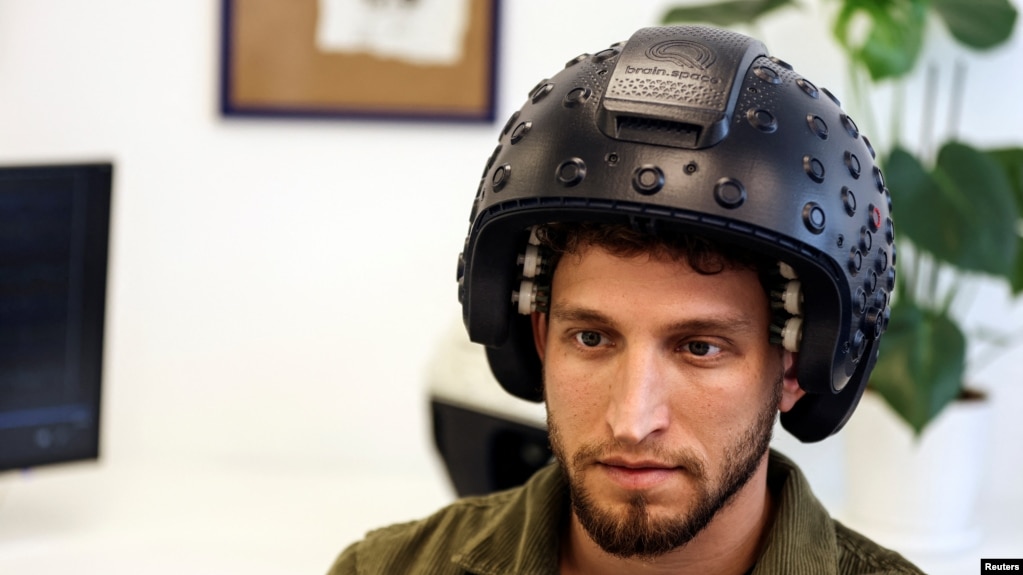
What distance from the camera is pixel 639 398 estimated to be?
1133 mm

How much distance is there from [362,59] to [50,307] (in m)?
0.71

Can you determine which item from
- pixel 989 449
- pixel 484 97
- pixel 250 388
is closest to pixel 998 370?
pixel 989 449

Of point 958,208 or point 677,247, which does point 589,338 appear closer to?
point 677,247

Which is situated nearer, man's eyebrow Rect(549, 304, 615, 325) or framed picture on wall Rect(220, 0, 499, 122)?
man's eyebrow Rect(549, 304, 615, 325)

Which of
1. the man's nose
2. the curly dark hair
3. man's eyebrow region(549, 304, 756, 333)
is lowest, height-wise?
the man's nose

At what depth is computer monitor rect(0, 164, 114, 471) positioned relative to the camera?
2059mm

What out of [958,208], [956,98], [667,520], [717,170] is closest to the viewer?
[717,170]

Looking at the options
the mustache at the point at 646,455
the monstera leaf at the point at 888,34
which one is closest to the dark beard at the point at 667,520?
the mustache at the point at 646,455

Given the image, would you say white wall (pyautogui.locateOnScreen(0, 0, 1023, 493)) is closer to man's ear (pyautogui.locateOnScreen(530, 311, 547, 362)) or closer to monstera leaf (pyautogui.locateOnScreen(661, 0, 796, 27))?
monstera leaf (pyautogui.locateOnScreen(661, 0, 796, 27))

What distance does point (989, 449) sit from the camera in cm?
246

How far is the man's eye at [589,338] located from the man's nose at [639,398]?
45 millimetres

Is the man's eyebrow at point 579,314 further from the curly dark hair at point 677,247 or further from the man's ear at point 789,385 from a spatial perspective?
the man's ear at point 789,385

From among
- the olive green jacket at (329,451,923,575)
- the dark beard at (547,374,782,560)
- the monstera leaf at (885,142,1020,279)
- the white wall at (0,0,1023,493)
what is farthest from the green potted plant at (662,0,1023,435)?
the dark beard at (547,374,782,560)
